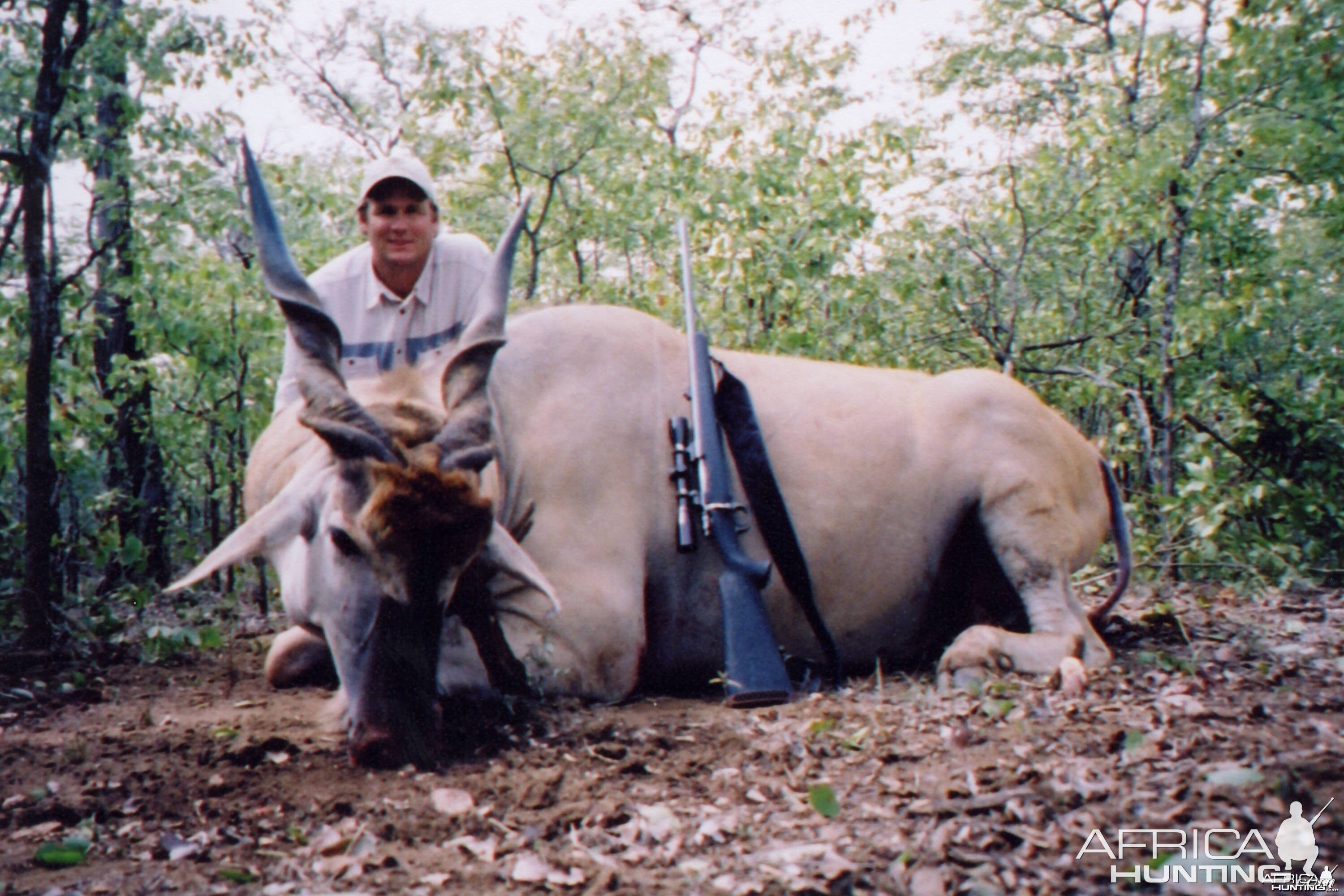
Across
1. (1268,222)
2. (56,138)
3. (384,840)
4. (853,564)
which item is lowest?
(384,840)

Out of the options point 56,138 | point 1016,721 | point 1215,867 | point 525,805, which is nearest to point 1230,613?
point 1016,721

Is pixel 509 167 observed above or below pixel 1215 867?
above

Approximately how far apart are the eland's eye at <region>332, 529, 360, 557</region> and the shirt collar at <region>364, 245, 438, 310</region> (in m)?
1.89

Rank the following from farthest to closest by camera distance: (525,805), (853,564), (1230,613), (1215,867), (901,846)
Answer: (1230,613) < (853,564) < (525,805) < (901,846) < (1215,867)

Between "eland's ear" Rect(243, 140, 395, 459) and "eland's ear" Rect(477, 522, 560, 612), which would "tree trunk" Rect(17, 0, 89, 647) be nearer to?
"eland's ear" Rect(243, 140, 395, 459)

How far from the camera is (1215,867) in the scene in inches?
75.6

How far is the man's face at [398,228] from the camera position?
4672 mm

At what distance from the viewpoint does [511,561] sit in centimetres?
337

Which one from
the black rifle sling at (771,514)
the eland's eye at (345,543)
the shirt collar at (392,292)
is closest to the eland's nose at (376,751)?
the eland's eye at (345,543)

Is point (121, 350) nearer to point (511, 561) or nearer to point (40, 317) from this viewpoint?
point (40, 317)

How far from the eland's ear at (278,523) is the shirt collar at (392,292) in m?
1.54

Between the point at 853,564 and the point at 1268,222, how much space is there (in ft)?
29.3

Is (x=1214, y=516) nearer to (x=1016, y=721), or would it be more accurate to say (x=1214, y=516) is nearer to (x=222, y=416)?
(x=1016, y=721)

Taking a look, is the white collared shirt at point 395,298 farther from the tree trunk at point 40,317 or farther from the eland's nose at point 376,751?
the eland's nose at point 376,751
